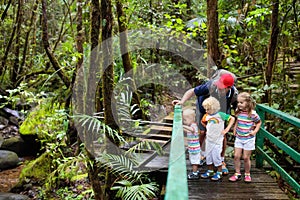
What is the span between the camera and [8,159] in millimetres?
6664

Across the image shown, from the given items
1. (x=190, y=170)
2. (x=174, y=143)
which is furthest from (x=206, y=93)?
(x=174, y=143)

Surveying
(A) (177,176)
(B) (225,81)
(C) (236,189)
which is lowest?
(C) (236,189)

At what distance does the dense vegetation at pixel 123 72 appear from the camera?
12.1ft

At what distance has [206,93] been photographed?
11.0 feet

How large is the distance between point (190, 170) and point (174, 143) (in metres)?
2.03

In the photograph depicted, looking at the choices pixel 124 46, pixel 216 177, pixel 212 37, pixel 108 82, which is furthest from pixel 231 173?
pixel 124 46

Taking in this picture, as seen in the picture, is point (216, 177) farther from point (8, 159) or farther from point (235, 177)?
point (8, 159)

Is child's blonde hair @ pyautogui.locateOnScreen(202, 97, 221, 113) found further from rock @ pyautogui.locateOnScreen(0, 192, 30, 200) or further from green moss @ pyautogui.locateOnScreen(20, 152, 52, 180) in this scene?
rock @ pyautogui.locateOnScreen(0, 192, 30, 200)

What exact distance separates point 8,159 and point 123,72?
3.22 meters

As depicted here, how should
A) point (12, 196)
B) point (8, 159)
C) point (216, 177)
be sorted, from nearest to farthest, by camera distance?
point (216, 177) → point (12, 196) → point (8, 159)

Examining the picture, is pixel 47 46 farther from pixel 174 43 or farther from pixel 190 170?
pixel 190 170

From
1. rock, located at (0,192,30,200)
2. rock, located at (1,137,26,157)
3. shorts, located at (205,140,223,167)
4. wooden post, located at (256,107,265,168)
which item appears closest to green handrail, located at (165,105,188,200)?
shorts, located at (205,140,223,167)

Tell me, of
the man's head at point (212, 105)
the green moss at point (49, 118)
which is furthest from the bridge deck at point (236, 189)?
the green moss at point (49, 118)

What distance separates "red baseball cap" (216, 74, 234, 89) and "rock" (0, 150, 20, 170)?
539 cm
